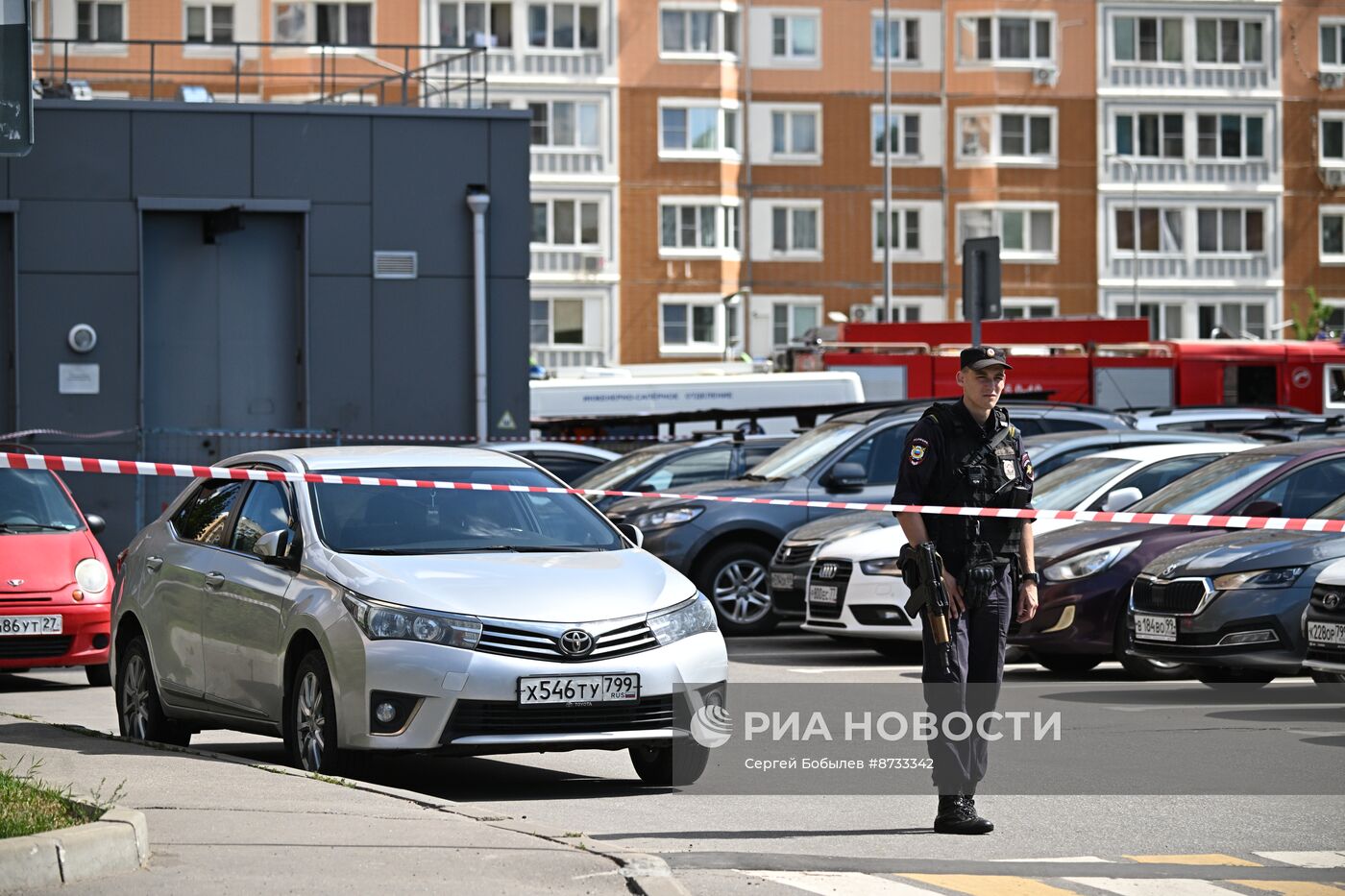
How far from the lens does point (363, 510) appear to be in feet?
31.8

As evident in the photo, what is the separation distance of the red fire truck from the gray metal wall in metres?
14.2

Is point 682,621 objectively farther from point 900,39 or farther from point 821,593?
point 900,39

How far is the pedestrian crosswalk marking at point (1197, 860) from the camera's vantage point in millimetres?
7340

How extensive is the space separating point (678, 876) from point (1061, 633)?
23.8 ft

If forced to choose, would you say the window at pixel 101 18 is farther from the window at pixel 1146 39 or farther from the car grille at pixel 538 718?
the car grille at pixel 538 718

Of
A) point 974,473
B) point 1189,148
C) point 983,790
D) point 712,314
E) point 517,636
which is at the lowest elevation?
point 983,790

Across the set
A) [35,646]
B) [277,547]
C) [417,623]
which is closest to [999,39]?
[35,646]

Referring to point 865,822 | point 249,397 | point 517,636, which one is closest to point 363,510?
point 517,636

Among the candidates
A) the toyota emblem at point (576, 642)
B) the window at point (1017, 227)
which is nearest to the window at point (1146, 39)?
the window at point (1017, 227)

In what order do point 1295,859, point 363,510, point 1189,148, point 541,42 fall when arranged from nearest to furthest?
point 1295,859, point 363,510, point 541,42, point 1189,148

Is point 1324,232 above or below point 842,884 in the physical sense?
above

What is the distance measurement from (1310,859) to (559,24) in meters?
52.0

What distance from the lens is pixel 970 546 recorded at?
7.91 m

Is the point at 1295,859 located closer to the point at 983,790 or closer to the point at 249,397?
the point at 983,790
